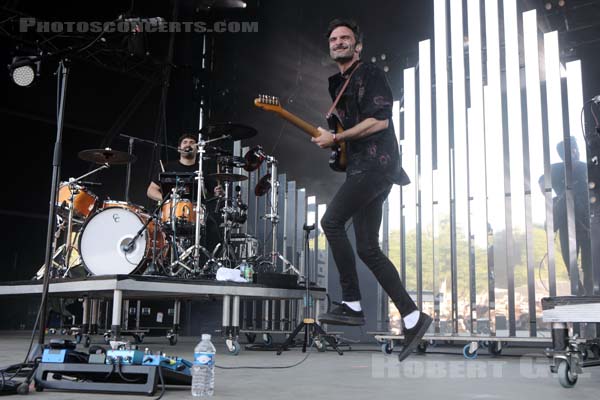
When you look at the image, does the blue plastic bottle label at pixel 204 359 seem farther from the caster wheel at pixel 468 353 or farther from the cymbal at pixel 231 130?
the cymbal at pixel 231 130

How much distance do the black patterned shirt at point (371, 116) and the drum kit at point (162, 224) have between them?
6.27 feet

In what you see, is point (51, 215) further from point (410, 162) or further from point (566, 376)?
point (410, 162)

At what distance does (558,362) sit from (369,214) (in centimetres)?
116

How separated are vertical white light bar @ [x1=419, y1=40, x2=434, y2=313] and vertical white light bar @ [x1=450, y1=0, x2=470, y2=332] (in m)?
0.24

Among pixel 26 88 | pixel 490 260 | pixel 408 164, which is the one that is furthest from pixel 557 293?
pixel 26 88

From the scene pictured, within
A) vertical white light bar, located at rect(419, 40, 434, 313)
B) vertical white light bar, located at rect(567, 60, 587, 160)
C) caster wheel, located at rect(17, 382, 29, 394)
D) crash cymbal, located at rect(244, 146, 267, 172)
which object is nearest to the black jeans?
caster wheel, located at rect(17, 382, 29, 394)

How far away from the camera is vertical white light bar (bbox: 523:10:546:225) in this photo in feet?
15.9

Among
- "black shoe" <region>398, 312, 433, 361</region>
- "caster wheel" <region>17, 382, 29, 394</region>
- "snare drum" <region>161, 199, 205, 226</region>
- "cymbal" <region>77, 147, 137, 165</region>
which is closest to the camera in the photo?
"caster wheel" <region>17, 382, 29, 394</region>

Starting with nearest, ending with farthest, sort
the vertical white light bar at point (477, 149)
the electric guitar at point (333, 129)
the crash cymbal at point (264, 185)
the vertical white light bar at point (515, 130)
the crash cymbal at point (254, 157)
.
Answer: the electric guitar at point (333, 129)
the vertical white light bar at point (515, 130)
the vertical white light bar at point (477, 149)
the crash cymbal at point (254, 157)
the crash cymbal at point (264, 185)

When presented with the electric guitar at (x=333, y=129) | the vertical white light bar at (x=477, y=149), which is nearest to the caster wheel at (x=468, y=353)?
the vertical white light bar at (x=477, y=149)

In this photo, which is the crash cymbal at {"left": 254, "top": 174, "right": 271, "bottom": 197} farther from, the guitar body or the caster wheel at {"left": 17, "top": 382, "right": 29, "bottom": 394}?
the caster wheel at {"left": 17, "top": 382, "right": 29, "bottom": 394}

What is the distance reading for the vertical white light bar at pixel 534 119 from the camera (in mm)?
4844

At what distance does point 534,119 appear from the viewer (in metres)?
4.88

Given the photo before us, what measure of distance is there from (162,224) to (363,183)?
2.81 metres
